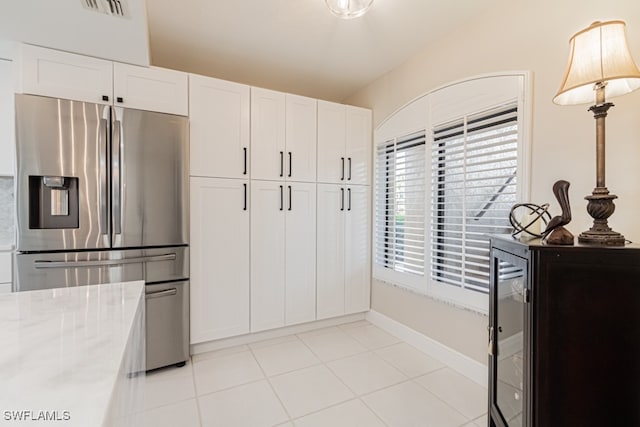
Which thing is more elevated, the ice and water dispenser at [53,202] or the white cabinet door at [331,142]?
the white cabinet door at [331,142]

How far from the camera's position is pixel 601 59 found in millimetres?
1043

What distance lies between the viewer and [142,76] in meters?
2.11

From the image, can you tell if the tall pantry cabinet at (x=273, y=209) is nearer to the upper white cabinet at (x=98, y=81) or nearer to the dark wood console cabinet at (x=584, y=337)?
the upper white cabinet at (x=98, y=81)

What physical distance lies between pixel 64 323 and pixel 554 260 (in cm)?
146

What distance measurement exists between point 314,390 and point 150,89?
94.9 inches

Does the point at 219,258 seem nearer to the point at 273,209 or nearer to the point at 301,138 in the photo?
the point at 273,209

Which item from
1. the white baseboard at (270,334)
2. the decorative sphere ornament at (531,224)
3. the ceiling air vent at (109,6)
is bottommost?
the white baseboard at (270,334)

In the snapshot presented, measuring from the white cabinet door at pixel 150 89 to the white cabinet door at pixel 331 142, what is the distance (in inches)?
46.9

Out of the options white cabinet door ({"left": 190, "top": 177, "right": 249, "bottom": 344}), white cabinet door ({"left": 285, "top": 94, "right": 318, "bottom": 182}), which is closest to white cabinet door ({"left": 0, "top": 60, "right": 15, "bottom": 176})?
white cabinet door ({"left": 190, "top": 177, "right": 249, "bottom": 344})

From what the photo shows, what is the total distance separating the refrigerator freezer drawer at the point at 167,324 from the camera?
81.7 inches

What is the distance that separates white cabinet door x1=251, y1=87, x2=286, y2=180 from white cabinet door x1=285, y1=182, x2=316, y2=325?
9.1 inches

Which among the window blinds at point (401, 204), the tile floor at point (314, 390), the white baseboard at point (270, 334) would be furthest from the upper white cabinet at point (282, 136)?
the tile floor at point (314, 390)

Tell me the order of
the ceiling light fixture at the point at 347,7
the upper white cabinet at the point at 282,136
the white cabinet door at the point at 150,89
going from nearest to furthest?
the ceiling light fixture at the point at 347,7 < the white cabinet door at the point at 150,89 < the upper white cabinet at the point at 282,136


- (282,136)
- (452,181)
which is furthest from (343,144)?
(452,181)
